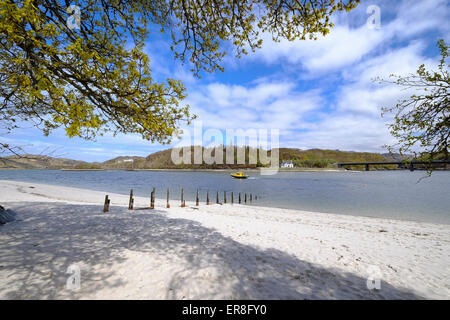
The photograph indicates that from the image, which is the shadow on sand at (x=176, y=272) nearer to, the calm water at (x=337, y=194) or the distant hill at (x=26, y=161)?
the distant hill at (x=26, y=161)

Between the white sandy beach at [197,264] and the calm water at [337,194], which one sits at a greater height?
the white sandy beach at [197,264]

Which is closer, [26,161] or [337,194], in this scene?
[26,161]

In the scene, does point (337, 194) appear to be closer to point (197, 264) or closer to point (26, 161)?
point (197, 264)

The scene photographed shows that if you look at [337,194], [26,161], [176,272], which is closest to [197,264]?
[176,272]

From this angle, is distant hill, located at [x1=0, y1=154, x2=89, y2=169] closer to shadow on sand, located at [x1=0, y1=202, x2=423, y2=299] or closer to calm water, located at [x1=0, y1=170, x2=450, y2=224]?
shadow on sand, located at [x1=0, y1=202, x2=423, y2=299]

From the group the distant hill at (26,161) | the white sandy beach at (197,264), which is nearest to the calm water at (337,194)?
the white sandy beach at (197,264)

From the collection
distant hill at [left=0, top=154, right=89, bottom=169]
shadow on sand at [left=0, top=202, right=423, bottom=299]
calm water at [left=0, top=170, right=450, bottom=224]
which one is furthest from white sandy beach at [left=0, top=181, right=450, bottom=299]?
calm water at [left=0, top=170, right=450, bottom=224]

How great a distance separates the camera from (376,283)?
166 inches

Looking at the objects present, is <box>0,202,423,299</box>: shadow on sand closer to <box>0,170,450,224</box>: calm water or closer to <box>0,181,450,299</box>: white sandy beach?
<box>0,181,450,299</box>: white sandy beach

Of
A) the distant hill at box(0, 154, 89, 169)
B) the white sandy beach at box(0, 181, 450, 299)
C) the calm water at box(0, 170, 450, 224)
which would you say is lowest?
the calm water at box(0, 170, 450, 224)

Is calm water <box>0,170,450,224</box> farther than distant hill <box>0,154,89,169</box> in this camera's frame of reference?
Yes

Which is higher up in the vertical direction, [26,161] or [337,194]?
[26,161]

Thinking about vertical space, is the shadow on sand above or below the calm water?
above
